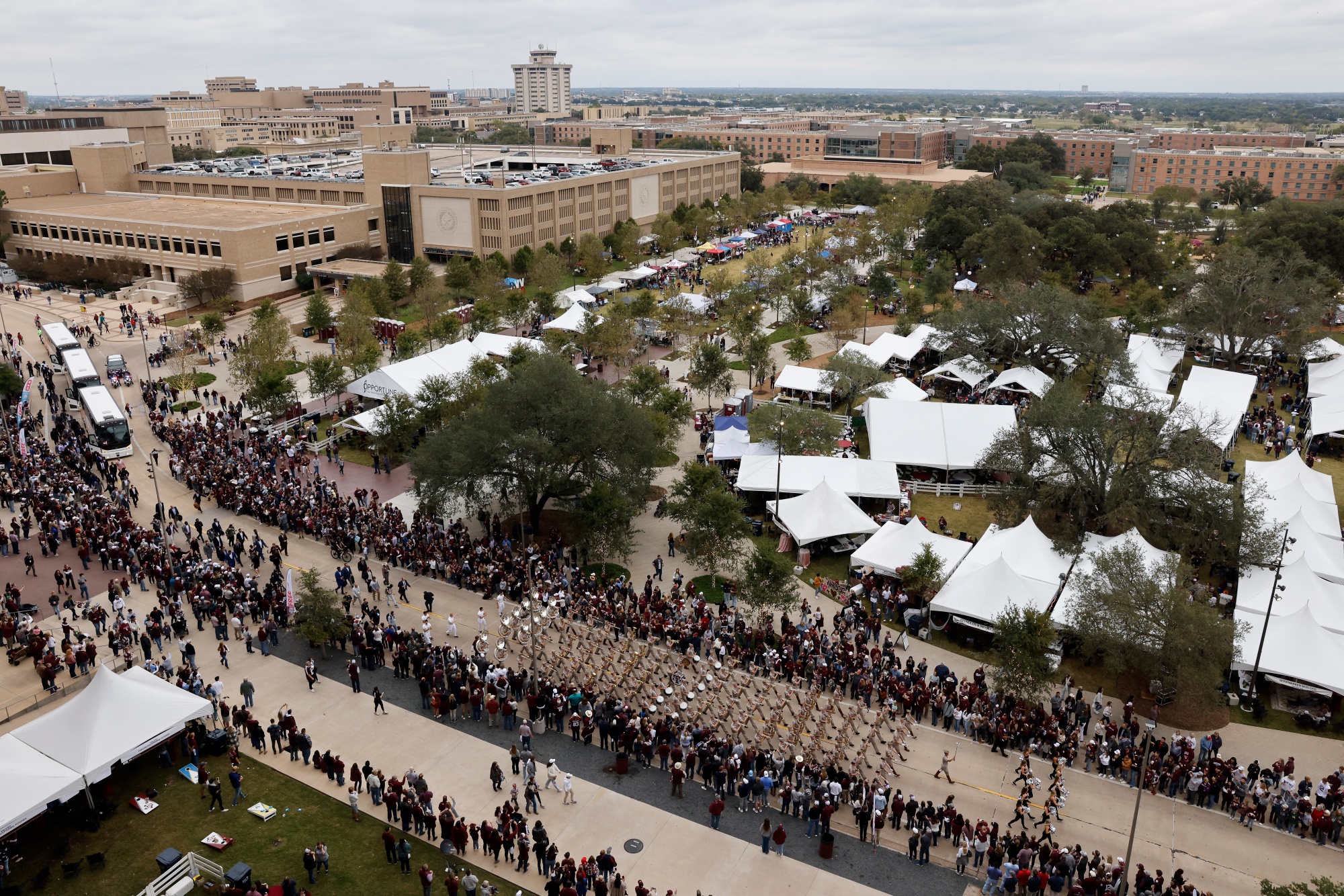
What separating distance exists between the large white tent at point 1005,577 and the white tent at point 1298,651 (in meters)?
4.54

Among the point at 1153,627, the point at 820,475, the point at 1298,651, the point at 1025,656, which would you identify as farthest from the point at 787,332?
the point at 1025,656

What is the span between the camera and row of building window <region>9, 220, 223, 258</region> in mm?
65688

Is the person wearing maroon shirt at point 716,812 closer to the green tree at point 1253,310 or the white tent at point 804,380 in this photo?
the white tent at point 804,380

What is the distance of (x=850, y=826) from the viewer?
1870 cm

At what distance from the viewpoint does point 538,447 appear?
92.3 feet

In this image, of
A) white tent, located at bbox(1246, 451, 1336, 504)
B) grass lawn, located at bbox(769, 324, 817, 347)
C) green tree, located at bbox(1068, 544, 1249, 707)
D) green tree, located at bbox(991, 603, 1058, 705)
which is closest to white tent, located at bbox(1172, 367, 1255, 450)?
white tent, located at bbox(1246, 451, 1336, 504)

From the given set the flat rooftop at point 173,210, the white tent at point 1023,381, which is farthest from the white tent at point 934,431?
the flat rooftop at point 173,210

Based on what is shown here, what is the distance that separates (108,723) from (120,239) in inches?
2468

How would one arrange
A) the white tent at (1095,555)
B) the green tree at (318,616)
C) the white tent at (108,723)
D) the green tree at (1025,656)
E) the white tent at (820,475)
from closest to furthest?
the white tent at (108,723) → the green tree at (1025,656) → the green tree at (318,616) → the white tent at (1095,555) → the white tent at (820,475)

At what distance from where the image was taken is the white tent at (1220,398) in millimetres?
38300

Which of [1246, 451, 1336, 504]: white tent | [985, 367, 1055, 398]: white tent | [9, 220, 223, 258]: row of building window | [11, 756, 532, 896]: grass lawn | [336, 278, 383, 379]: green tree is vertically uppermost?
[9, 220, 223, 258]: row of building window

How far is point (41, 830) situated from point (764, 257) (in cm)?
6255

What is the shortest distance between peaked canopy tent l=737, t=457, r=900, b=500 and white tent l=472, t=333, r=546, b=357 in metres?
15.4

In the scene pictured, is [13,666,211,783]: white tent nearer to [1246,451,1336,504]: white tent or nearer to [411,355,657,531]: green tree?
[411,355,657,531]: green tree
